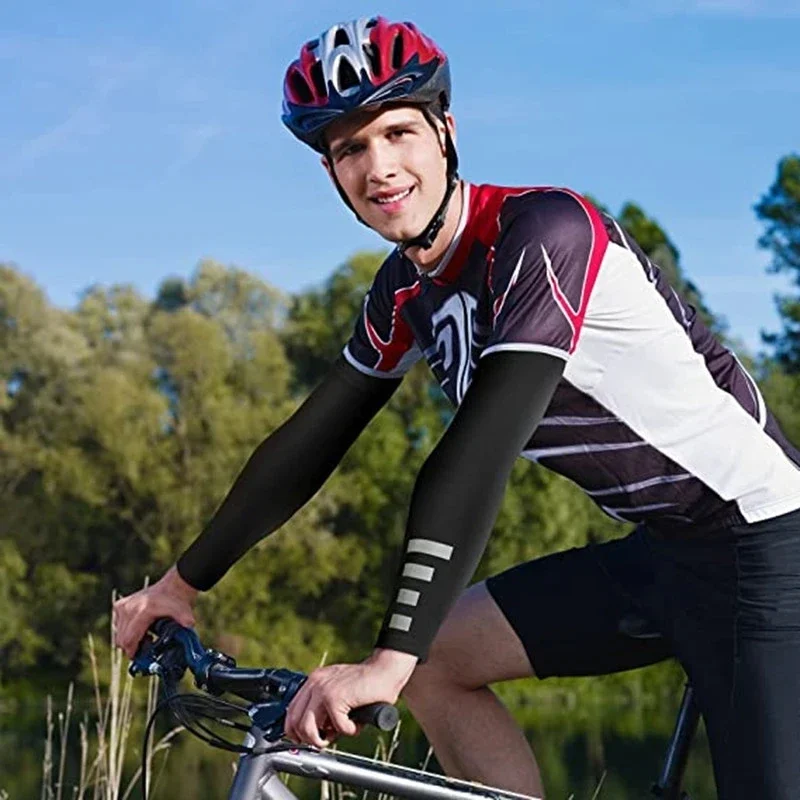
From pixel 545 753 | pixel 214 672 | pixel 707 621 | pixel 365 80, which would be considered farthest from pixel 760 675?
pixel 545 753

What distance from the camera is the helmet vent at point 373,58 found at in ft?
9.01

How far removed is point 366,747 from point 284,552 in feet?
37.4

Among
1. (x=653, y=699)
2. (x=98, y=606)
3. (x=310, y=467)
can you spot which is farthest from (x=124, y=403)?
(x=310, y=467)

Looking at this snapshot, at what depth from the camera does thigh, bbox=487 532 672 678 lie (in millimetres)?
2996

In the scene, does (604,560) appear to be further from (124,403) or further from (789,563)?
(124,403)

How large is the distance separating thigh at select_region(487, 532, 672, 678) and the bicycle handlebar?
1.95 feet

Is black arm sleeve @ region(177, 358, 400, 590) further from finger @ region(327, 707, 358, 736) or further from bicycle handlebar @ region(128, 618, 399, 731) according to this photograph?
finger @ region(327, 707, 358, 736)

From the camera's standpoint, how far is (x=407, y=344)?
319 cm

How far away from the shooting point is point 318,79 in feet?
9.14

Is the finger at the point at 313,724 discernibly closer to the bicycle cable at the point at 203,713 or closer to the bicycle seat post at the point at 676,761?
the bicycle cable at the point at 203,713

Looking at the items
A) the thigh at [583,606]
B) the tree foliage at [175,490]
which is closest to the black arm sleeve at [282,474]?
the thigh at [583,606]

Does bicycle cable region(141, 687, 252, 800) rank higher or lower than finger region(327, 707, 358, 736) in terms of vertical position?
lower

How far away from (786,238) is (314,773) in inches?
1705

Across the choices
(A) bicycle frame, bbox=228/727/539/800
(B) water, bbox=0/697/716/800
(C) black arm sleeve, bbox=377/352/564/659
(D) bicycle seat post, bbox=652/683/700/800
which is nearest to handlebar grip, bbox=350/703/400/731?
(C) black arm sleeve, bbox=377/352/564/659
